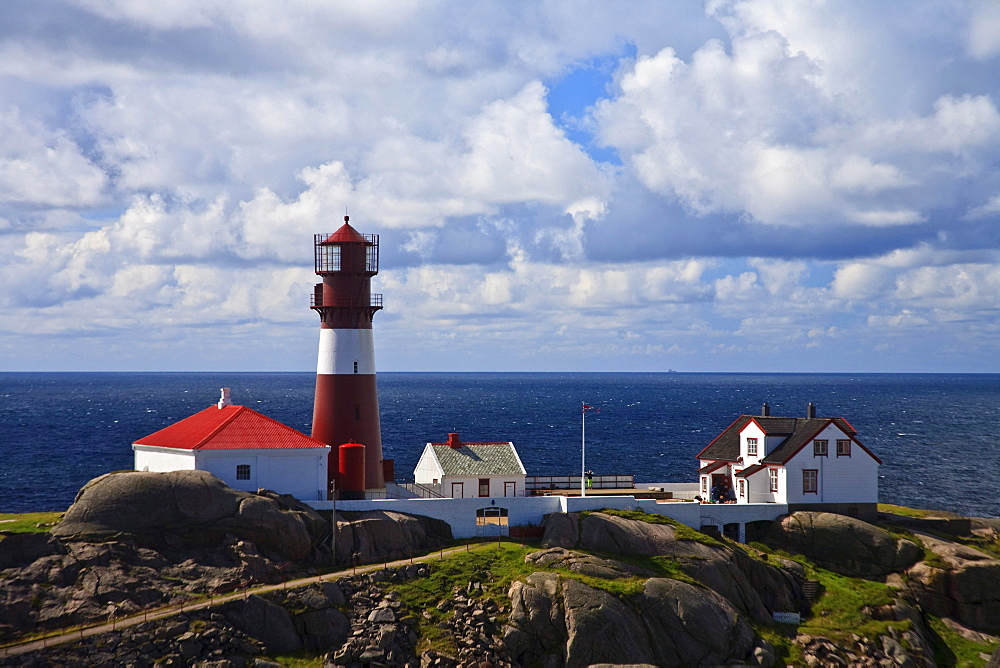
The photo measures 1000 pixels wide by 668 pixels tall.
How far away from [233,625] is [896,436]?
361 feet

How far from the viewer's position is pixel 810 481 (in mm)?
57438

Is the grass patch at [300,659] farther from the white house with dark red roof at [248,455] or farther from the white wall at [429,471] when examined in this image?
the white wall at [429,471]

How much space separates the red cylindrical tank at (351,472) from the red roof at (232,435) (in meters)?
1.47

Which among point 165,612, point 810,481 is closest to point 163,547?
point 165,612

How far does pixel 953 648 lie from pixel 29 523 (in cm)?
4422

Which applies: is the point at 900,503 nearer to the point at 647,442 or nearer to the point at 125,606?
→ the point at 647,442

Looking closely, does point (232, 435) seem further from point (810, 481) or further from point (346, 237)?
point (810, 481)

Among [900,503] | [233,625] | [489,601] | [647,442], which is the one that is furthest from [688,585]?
[647,442]

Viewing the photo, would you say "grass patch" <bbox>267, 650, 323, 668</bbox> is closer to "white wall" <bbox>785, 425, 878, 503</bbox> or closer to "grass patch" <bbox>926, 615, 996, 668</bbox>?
"grass patch" <bbox>926, 615, 996, 668</bbox>

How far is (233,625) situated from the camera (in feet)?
131

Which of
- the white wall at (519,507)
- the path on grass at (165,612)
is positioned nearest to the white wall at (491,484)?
the white wall at (519,507)

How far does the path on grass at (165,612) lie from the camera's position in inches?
1459

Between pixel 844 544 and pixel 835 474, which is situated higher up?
pixel 835 474

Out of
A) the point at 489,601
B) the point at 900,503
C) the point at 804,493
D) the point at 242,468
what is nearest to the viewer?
the point at 489,601
